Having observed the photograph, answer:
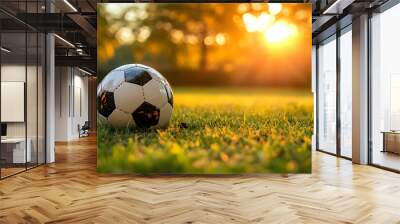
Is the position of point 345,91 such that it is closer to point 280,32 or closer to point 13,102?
point 280,32

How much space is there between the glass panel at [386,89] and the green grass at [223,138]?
5.23ft

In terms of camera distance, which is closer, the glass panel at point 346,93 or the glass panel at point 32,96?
the glass panel at point 32,96

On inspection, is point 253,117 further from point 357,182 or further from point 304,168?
point 357,182

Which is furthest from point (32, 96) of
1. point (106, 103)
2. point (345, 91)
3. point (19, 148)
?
point (345, 91)

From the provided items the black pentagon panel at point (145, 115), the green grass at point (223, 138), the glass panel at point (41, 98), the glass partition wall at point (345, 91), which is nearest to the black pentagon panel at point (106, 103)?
the green grass at point (223, 138)

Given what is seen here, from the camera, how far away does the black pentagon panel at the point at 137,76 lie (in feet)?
16.7

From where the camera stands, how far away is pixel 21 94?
18.9ft

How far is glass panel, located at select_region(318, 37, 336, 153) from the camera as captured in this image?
331 inches

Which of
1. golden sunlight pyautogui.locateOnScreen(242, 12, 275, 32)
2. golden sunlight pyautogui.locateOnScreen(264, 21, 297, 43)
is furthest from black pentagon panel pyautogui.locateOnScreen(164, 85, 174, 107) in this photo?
golden sunlight pyautogui.locateOnScreen(264, 21, 297, 43)

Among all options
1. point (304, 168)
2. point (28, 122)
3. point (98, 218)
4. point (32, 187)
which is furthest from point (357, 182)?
point (28, 122)

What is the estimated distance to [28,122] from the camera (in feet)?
19.7

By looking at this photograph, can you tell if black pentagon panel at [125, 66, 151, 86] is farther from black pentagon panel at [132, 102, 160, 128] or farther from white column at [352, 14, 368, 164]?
white column at [352, 14, 368, 164]

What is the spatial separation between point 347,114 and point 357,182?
2866mm

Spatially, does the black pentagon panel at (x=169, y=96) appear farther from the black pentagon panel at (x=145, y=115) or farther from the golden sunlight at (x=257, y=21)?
the golden sunlight at (x=257, y=21)
